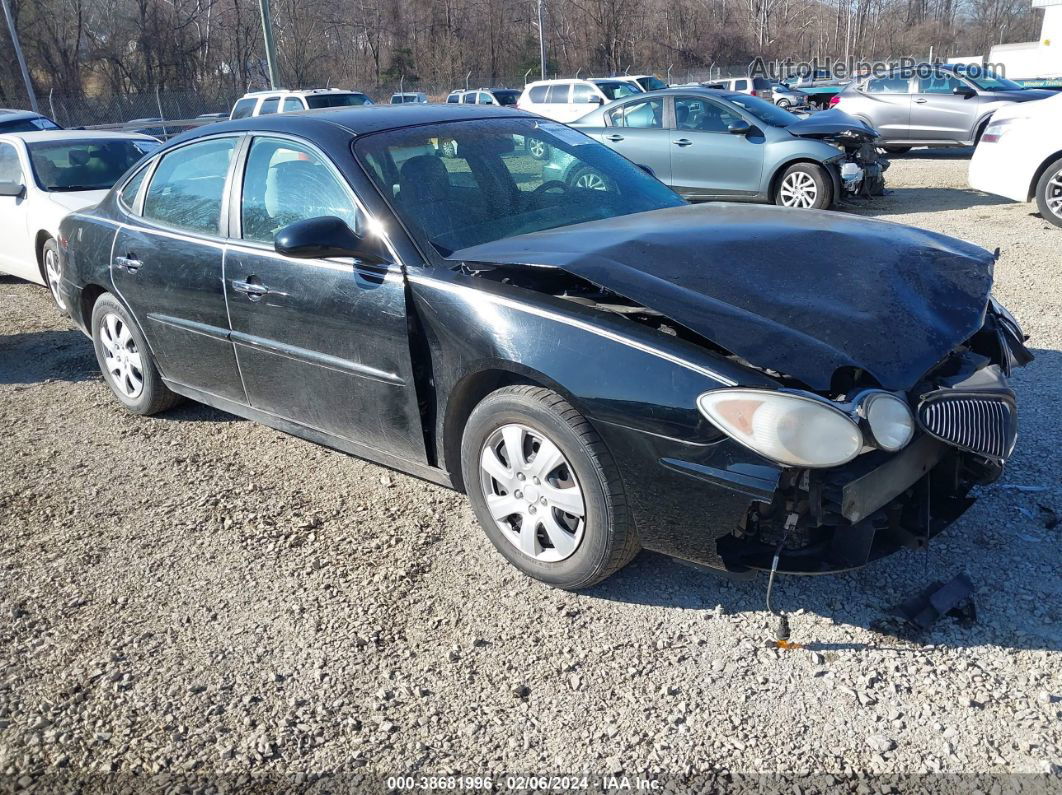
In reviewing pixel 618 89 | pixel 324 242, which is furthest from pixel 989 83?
pixel 324 242

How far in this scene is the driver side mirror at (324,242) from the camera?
3.25 meters

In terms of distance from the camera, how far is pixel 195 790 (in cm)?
241

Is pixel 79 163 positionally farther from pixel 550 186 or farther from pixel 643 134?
pixel 643 134

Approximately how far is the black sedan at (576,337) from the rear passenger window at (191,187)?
0.06 ft

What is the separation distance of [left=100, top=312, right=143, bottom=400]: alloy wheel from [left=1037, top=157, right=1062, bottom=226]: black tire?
920cm

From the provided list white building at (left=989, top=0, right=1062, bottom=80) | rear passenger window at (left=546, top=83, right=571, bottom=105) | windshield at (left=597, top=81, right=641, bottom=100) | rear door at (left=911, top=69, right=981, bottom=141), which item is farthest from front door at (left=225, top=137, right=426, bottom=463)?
white building at (left=989, top=0, right=1062, bottom=80)

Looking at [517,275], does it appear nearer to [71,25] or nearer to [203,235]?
[203,235]

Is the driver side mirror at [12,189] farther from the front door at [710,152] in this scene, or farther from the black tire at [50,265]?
the front door at [710,152]

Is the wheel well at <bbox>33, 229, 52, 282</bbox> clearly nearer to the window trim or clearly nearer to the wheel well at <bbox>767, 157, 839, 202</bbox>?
the window trim

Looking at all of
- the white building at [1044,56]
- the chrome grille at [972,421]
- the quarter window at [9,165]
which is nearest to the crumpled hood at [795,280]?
the chrome grille at [972,421]

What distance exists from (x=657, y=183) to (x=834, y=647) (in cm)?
255

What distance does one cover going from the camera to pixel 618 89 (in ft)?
74.6

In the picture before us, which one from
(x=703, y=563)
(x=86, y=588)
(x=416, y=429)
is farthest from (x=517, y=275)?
(x=86, y=588)

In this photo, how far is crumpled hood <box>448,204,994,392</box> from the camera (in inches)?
106
